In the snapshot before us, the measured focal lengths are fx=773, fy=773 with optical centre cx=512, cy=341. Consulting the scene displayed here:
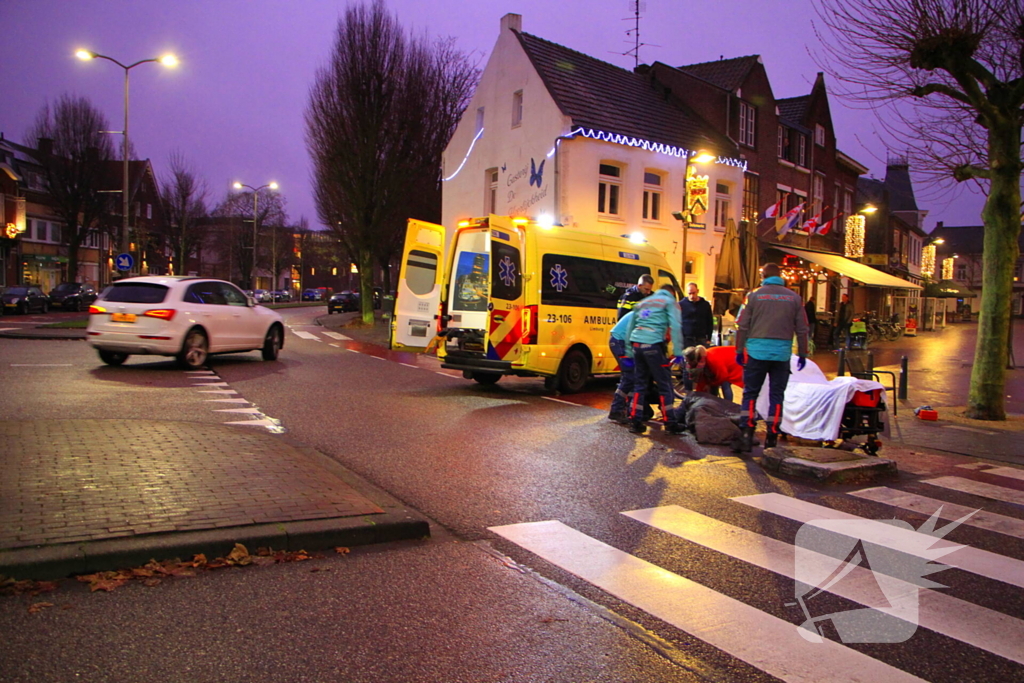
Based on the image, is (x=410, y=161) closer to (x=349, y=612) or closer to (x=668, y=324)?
(x=668, y=324)

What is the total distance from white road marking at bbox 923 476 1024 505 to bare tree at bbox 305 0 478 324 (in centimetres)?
2725

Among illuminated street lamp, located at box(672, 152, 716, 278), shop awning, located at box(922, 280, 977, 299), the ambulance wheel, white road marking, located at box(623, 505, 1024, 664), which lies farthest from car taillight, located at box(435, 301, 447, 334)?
shop awning, located at box(922, 280, 977, 299)

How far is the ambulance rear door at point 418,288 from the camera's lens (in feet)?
45.5

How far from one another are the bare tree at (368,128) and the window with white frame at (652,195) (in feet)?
39.6

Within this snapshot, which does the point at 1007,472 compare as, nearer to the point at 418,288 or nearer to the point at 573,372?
the point at 573,372

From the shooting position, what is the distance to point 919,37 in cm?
1049

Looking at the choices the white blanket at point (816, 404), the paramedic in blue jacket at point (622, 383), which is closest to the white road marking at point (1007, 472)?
the white blanket at point (816, 404)

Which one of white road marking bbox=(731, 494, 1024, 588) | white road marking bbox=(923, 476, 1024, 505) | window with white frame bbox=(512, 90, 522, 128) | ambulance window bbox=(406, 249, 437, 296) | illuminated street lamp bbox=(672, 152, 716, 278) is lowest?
white road marking bbox=(923, 476, 1024, 505)

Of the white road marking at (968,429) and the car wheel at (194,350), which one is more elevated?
the car wheel at (194,350)

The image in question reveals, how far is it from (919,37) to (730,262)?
9.76 metres

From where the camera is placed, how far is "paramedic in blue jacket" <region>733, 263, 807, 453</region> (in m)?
7.83

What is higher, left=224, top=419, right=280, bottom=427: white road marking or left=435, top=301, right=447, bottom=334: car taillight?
left=435, top=301, right=447, bottom=334: car taillight

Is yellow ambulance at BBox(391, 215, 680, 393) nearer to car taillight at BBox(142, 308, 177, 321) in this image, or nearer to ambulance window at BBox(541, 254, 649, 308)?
ambulance window at BBox(541, 254, 649, 308)

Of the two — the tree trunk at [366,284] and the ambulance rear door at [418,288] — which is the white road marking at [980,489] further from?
the tree trunk at [366,284]
